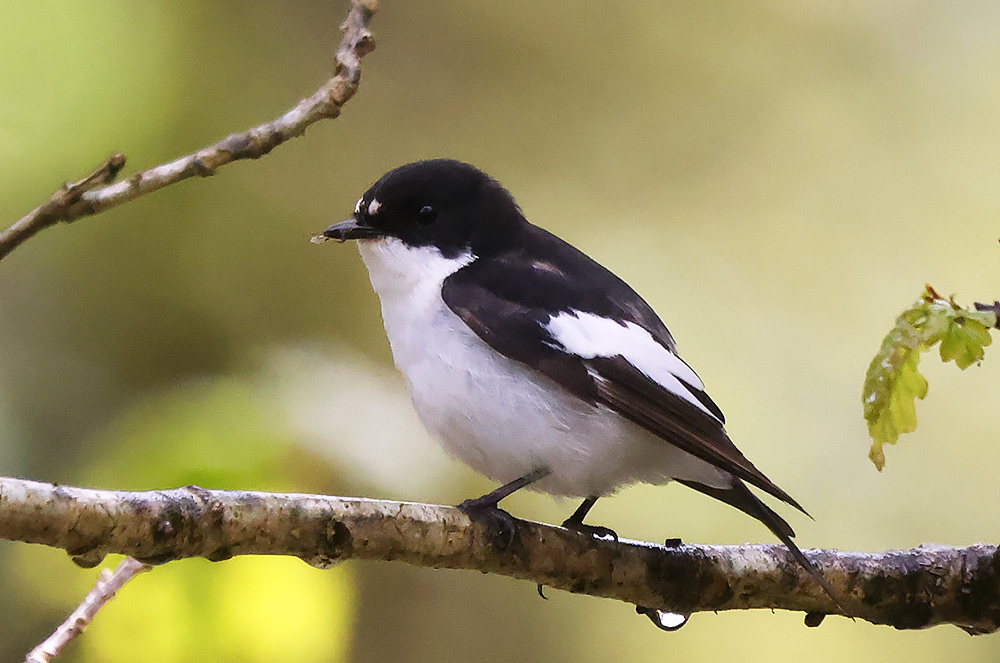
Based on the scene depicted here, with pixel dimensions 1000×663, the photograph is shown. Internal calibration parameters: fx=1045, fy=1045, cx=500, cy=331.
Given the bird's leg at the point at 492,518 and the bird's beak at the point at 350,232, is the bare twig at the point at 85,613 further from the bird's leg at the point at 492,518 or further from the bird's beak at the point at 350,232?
the bird's beak at the point at 350,232

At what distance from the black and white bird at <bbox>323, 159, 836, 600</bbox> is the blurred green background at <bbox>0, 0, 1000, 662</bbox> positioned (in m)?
0.59

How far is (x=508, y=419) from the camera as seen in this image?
1.03 m

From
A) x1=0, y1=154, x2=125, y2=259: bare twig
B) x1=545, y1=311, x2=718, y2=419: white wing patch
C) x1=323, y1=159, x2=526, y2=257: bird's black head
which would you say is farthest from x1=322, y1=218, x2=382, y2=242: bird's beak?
x1=0, y1=154, x2=125, y2=259: bare twig

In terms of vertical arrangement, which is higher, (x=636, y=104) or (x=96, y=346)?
(x=636, y=104)

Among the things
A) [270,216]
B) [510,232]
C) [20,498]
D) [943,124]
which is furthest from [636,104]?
[20,498]

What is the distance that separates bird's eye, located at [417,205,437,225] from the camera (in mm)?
1143

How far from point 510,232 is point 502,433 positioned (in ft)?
0.89

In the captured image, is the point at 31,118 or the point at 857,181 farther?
the point at 857,181

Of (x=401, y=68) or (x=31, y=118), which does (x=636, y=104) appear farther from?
(x=31, y=118)

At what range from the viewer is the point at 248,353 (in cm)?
192

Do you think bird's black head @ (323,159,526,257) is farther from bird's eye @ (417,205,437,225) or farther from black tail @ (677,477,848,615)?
black tail @ (677,477,848,615)

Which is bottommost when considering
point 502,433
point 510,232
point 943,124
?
point 502,433

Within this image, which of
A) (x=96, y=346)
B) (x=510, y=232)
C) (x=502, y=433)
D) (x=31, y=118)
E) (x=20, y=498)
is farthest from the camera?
(x=96, y=346)

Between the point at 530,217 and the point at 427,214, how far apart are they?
39.9 inches
